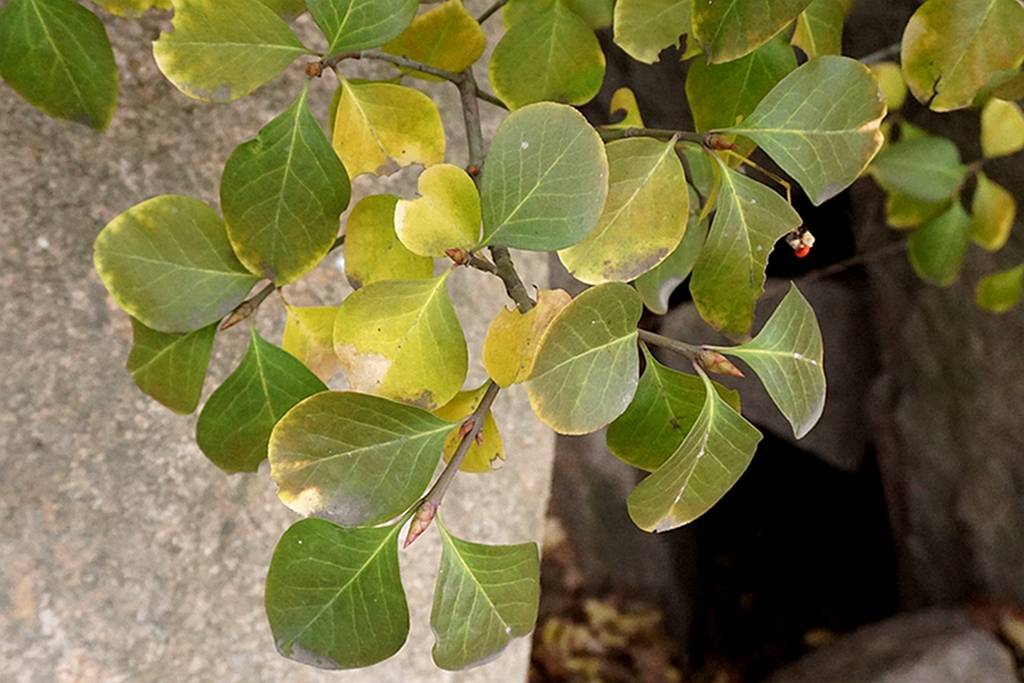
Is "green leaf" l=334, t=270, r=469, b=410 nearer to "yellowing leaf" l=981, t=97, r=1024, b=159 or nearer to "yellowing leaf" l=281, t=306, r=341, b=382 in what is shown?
"yellowing leaf" l=281, t=306, r=341, b=382

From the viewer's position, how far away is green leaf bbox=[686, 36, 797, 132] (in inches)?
18.6

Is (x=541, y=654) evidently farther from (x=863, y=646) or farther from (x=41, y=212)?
(x=41, y=212)

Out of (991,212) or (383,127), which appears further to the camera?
(991,212)

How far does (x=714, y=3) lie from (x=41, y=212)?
1.37 ft

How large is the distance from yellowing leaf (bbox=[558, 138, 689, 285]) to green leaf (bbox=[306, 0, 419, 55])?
102mm

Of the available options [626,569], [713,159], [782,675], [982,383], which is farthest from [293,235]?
[626,569]

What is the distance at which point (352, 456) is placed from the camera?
36cm

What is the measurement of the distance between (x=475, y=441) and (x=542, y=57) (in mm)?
195

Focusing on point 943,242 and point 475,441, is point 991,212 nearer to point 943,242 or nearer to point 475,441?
point 943,242

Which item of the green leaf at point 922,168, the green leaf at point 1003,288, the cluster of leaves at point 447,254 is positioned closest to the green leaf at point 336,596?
the cluster of leaves at point 447,254

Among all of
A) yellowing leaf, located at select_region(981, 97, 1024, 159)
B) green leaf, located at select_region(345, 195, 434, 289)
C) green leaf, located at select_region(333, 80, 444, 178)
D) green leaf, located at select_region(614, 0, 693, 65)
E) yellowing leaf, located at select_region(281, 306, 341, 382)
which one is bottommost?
yellowing leaf, located at select_region(981, 97, 1024, 159)

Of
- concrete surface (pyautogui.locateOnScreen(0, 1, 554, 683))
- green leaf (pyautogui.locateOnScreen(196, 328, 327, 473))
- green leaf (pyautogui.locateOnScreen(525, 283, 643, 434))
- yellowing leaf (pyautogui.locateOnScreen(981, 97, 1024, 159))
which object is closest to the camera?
green leaf (pyautogui.locateOnScreen(525, 283, 643, 434))

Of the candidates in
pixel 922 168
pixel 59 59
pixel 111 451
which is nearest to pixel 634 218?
pixel 59 59

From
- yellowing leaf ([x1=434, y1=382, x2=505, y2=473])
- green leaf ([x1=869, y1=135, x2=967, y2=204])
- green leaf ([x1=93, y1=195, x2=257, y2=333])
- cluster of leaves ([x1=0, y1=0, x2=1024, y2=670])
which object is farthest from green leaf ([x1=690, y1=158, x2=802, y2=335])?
green leaf ([x1=869, y1=135, x2=967, y2=204])
